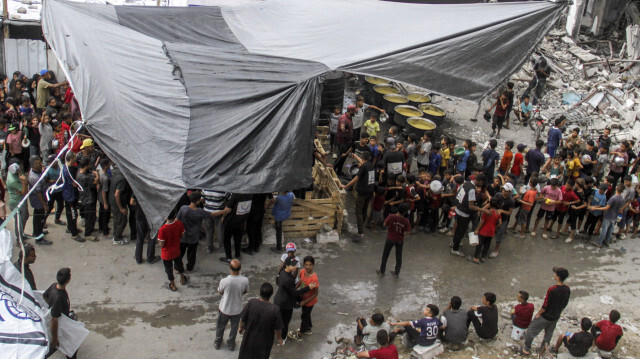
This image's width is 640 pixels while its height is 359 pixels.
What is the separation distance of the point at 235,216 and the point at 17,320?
13.7ft

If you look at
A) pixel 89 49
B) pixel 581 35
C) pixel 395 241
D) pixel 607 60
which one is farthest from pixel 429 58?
pixel 581 35

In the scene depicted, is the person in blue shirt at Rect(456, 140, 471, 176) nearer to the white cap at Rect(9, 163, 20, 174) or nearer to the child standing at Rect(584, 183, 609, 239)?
the child standing at Rect(584, 183, 609, 239)

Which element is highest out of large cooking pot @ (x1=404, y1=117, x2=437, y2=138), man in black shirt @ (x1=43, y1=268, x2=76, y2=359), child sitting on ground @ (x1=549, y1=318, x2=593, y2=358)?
large cooking pot @ (x1=404, y1=117, x2=437, y2=138)

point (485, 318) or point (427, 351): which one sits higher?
point (485, 318)

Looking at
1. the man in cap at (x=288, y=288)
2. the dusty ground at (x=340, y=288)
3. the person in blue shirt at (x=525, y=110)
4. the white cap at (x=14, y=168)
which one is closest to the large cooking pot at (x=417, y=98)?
the person in blue shirt at (x=525, y=110)

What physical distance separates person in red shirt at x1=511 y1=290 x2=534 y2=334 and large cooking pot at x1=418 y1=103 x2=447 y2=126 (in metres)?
7.08

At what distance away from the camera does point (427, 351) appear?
755 centimetres

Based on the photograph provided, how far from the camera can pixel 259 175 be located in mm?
7527

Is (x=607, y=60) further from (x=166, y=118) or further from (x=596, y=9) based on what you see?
(x=166, y=118)

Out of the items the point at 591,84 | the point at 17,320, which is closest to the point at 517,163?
the point at 591,84

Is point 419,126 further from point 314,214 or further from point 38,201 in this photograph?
point 38,201

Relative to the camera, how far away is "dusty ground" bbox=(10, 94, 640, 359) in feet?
25.1

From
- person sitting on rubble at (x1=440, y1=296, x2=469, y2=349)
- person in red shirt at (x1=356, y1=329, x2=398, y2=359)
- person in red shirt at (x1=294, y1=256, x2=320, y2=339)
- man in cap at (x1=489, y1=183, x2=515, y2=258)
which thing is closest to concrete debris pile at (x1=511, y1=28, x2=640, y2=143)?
man in cap at (x1=489, y1=183, x2=515, y2=258)

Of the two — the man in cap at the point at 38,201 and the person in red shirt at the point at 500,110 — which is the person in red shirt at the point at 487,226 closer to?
the person in red shirt at the point at 500,110
